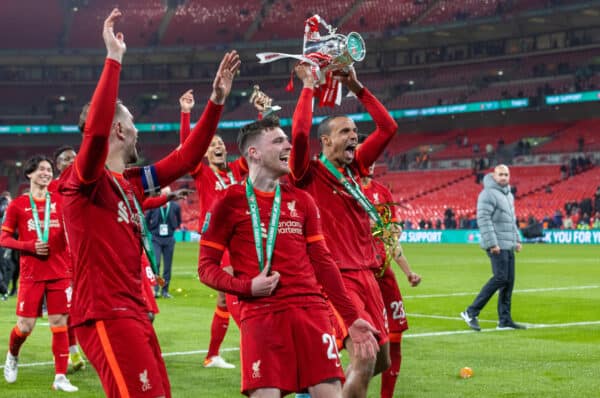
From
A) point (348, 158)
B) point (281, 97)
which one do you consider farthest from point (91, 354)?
point (281, 97)

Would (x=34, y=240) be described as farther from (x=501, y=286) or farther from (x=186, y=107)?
(x=501, y=286)

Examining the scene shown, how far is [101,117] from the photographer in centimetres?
407

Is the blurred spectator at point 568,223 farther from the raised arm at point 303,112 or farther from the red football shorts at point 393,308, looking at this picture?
the raised arm at point 303,112

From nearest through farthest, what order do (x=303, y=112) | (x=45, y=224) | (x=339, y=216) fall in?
(x=303, y=112), (x=339, y=216), (x=45, y=224)

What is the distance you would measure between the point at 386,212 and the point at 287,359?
2.86 metres

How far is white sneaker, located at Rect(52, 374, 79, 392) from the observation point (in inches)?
322

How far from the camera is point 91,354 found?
439 cm

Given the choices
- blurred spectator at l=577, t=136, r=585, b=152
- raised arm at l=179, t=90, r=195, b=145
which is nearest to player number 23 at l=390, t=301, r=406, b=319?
raised arm at l=179, t=90, r=195, b=145

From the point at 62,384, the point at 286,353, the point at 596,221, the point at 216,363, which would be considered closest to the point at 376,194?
the point at 216,363

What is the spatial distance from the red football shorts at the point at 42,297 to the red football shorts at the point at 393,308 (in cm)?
327

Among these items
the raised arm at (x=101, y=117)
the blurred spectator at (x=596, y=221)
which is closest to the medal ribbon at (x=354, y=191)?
the raised arm at (x=101, y=117)

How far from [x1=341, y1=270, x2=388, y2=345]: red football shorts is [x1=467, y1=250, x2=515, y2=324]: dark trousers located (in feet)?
20.6

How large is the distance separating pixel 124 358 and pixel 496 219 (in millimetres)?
9144

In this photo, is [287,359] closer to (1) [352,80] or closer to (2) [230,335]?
(1) [352,80]
